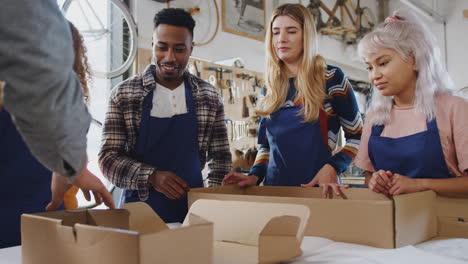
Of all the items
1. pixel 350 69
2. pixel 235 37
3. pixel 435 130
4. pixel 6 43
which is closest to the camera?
pixel 6 43

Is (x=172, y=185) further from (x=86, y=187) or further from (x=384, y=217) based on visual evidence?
(x=384, y=217)

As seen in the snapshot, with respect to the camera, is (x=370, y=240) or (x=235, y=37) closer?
(x=370, y=240)

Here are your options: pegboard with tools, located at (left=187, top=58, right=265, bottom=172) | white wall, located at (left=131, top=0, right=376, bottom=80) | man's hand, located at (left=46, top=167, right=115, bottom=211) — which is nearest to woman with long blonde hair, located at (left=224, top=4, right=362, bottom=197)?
man's hand, located at (left=46, top=167, right=115, bottom=211)

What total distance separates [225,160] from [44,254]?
3.65 ft

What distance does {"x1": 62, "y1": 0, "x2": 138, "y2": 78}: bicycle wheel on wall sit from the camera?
9.22 feet

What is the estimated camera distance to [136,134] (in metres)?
1.67

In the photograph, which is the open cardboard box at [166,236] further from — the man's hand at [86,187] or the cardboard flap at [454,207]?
the cardboard flap at [454,207]

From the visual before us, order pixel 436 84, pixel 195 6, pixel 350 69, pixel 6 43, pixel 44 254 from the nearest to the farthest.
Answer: pixel 6 43, pixel 44 254, pixel 436 84, pixel 195 6, pixel 350 69

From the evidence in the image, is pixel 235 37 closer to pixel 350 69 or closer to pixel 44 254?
pixel 350 69

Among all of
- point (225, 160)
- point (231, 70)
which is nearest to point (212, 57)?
point (231, 70)

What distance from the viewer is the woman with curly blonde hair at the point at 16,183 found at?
1.26 metres

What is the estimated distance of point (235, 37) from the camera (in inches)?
162

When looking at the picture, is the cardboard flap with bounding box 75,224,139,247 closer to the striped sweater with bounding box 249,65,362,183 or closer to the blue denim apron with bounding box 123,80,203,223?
the blue denim apron with bounding box 123,80,203,223

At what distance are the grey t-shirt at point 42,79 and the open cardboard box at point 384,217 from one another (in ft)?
1.96
